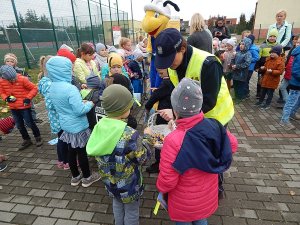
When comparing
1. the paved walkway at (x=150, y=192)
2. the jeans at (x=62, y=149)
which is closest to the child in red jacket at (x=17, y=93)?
the paved walkway at (x=150, y=192)

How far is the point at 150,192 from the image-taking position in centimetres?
302

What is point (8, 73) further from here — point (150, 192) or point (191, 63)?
point (191, 63)

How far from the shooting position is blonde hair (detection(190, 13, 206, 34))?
3752 millimetres

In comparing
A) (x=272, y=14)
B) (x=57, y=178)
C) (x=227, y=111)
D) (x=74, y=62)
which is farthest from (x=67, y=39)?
(x=272, y=14)

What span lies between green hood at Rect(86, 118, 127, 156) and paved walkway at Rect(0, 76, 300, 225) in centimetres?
118

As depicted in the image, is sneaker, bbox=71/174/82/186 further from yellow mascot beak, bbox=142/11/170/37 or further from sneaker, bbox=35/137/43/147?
yellow mascot beak, bbox=142/11/170/37

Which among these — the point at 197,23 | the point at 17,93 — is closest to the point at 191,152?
the point at 197,23

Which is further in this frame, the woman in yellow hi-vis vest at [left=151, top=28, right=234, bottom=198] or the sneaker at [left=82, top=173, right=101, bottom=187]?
the sneaker at [left=82, top=173, right=101, bottom=187]

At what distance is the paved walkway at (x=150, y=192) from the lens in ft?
8.63

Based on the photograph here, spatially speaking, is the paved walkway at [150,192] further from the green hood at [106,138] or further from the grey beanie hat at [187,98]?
the grey beanie hat at [187,98]

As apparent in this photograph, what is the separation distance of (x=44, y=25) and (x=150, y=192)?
12714 millimetres

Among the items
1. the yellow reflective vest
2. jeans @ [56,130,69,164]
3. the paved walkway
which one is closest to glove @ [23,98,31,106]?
the paved walkway

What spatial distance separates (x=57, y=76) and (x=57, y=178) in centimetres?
161

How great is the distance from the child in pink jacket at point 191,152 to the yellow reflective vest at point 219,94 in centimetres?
41
